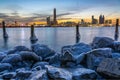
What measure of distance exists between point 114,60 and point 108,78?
63cm

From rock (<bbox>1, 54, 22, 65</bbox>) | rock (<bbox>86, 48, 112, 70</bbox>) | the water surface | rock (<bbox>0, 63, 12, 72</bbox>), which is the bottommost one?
the water surface

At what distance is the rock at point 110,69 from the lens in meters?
6.99

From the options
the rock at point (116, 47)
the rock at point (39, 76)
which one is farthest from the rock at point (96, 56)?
the rock at point (39, 76)

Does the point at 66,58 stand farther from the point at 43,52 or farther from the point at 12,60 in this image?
the point at 43,52

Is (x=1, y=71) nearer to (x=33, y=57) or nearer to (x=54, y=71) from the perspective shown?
(x=33, y=57)

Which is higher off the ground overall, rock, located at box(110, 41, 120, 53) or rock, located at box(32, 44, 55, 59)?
rock, located at box(110, 41, 120, 53)

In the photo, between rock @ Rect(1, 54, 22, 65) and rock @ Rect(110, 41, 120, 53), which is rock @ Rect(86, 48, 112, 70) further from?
rock @ Rect(1, 54, 22, 65)

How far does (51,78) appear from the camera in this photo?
267 inches

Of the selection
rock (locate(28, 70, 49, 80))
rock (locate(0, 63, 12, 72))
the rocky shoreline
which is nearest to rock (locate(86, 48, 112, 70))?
the rocky shoreline

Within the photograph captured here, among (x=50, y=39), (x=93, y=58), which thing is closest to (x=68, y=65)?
(x=93, y=58)

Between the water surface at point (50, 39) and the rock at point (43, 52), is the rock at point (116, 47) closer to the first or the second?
the rock at point (43, 52)

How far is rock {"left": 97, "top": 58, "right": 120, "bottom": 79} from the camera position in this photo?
22.9 feet

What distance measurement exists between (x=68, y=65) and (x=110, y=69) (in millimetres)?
2208

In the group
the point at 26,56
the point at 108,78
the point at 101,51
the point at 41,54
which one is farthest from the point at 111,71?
the point at 41,54
